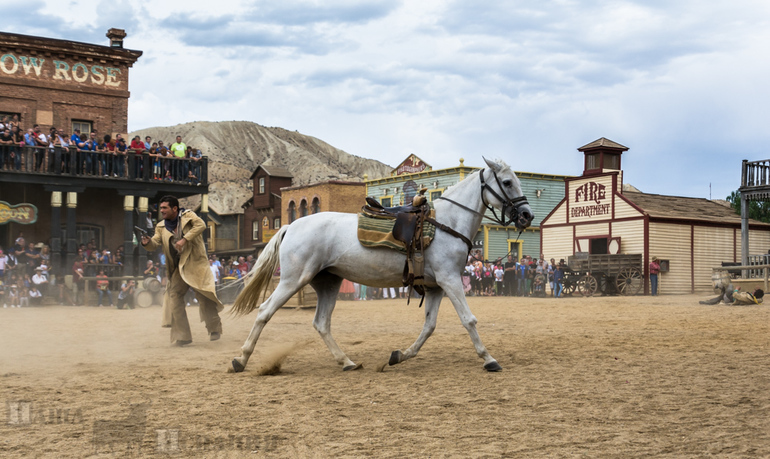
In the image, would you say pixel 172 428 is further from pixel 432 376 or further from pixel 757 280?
pixel 757 280

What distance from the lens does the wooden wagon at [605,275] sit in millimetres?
28594

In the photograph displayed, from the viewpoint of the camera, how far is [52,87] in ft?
91.1

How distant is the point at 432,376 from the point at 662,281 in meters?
25.7

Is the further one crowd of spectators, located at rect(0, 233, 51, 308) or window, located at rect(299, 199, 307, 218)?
window, located at rect(299, 199, 307, 218)

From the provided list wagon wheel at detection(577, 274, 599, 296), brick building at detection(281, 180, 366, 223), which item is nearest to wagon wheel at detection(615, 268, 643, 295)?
wagon wheel at detection(577, 274, 599, 296)

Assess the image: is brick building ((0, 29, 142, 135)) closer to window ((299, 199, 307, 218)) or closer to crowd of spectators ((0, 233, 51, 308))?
crowd of spectators ((0, 233, 51, 308))

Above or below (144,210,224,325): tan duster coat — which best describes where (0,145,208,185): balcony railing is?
above

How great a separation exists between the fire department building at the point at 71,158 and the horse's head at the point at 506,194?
793 inches

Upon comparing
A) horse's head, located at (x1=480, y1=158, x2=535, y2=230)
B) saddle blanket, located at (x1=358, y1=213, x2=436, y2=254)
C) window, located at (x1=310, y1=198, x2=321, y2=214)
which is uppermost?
window, located at (x1=310, y1=198, x2=321, y2=214)

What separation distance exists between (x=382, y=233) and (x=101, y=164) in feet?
66.1

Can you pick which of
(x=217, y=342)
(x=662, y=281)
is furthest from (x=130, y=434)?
(x=662, y=281)

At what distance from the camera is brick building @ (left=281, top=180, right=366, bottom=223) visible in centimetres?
4778

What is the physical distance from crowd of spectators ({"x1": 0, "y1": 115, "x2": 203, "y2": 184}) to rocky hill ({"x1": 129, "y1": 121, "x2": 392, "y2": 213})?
10120 cm

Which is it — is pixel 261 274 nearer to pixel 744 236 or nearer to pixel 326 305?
pixel 326 305
